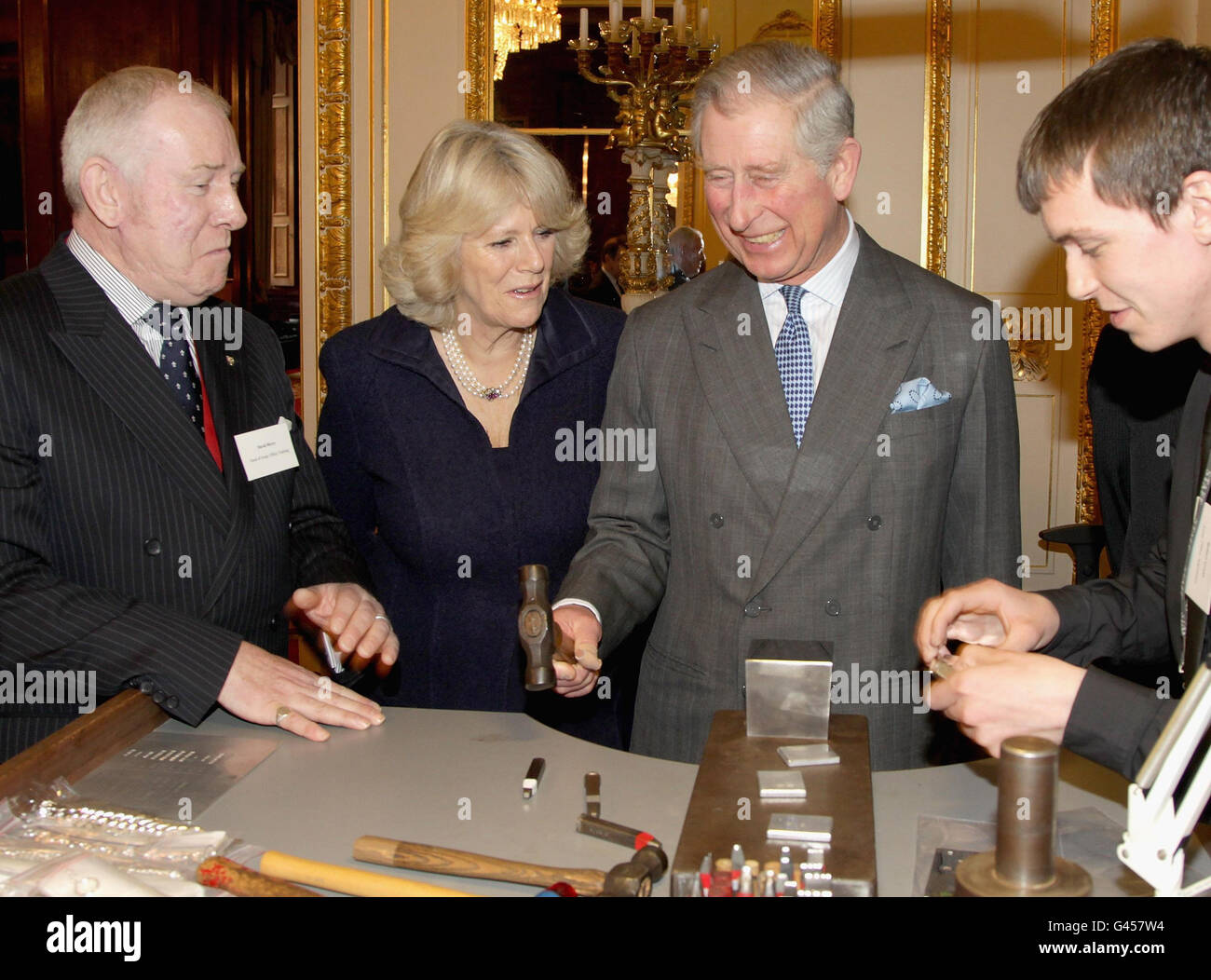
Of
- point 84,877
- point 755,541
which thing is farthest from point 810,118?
point 84,877

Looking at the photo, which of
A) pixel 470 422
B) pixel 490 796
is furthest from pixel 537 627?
pixel 470 422

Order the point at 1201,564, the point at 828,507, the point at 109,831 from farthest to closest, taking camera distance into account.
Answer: the point at 828,507 < the point at 1201,564 < the point at 109,831

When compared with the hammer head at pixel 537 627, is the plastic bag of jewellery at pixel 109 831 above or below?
below

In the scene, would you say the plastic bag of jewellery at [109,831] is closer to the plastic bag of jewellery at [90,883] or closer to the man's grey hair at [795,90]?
the plastic bag of jewellery at [90,883]

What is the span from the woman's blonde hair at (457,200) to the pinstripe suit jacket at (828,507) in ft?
2.03

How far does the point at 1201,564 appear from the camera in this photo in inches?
65.4

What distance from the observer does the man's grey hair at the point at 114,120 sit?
235 cm

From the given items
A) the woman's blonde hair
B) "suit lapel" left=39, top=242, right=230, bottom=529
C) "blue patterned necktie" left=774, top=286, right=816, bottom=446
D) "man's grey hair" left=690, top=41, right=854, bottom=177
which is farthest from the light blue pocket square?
"suit lapel" left=39, top=242, right=230, bottom=529

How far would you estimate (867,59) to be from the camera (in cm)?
580

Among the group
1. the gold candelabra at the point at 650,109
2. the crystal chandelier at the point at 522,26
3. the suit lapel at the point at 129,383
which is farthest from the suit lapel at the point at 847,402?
the crystal chandelier at the point at 522,26

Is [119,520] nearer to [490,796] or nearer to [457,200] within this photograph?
[490,796]

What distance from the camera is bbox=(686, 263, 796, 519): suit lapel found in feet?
7.78

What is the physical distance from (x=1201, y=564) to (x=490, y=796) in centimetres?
102

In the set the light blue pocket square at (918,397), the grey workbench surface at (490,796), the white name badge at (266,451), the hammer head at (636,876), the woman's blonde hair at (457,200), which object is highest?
the woman's blonde hair at (457,200)
